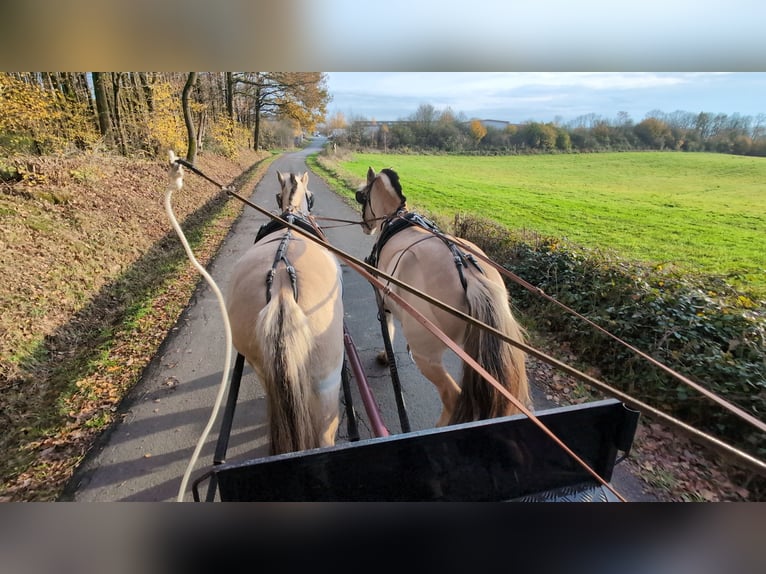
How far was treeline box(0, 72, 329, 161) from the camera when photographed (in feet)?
18.0

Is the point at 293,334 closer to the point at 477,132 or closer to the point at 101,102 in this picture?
the point at 477,132

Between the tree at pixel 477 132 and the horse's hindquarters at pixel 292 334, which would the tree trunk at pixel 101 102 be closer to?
the tree at pixel 477 132

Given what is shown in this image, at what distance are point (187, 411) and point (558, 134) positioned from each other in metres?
10.9

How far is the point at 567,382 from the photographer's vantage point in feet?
10.7

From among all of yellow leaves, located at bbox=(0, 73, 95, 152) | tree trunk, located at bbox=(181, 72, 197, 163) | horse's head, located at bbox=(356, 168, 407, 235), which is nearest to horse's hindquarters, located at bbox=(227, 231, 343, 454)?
horse's head, located at bbox=(356, 168, 407, 235)

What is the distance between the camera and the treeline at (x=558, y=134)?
14.2ft

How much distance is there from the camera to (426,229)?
2.76 meters

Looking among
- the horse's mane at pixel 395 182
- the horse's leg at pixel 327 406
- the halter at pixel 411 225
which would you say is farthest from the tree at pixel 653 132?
the horse's leg at pixel 327 406

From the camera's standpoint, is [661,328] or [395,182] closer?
[661,328]

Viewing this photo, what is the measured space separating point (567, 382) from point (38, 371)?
508 centimetres

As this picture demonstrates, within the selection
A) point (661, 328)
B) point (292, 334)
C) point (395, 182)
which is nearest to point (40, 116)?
point (395, 182)

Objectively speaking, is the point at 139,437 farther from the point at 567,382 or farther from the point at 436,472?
the point at 567,382

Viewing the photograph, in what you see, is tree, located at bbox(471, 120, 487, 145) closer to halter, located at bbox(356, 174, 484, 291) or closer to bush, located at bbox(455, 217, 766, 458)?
bush, located at bbox(455, 217, 766, 458)

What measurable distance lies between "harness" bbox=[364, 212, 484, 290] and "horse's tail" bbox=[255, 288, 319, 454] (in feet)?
3.45
